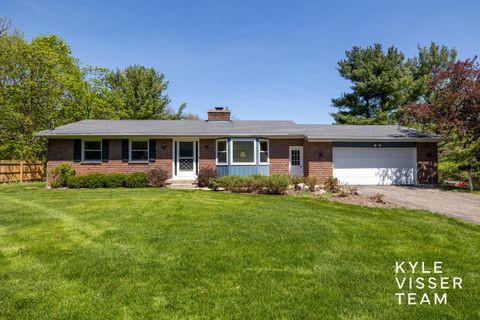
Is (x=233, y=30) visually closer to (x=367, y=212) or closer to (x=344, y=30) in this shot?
(x=344, y=30)

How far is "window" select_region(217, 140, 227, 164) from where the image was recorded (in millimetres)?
15258

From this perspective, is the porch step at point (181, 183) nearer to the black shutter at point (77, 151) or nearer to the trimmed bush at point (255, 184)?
the trimmed bush at point (255, 184)

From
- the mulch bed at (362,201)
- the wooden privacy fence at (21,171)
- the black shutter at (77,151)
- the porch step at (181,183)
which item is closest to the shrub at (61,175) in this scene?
the black shutter at (77,151)

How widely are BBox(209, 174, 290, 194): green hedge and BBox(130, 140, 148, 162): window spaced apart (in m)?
4.86

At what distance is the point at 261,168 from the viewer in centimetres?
1489

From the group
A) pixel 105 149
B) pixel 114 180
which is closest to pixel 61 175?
pixel 105 149

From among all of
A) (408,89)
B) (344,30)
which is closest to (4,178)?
(344,30)

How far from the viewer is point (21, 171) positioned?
60.7 feet

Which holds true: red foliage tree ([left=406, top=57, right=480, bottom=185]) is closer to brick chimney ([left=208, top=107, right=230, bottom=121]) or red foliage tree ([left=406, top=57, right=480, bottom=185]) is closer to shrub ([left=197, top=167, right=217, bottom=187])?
brick chimney ([left=208, top=107, right=230, bottom=121])

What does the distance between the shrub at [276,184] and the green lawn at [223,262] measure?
3805 mm

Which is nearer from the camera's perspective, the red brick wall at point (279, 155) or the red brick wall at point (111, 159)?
the red brick wall at point (111, 159)

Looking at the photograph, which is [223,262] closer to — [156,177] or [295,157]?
[156,177]

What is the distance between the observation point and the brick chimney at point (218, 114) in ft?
61.2

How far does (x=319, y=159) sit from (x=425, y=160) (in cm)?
630
